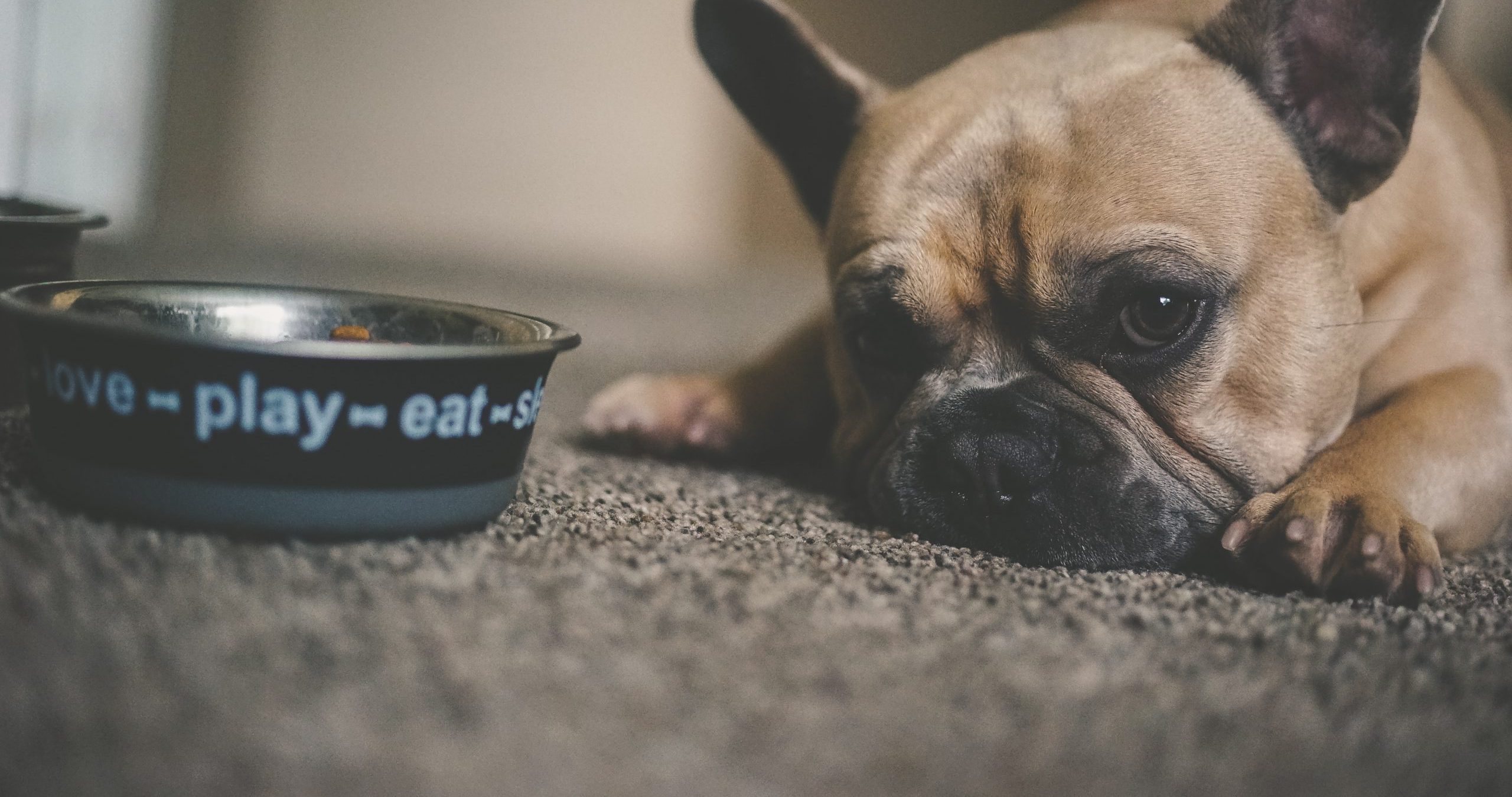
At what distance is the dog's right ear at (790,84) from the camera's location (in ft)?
4.05

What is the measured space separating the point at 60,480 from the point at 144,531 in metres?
0.09

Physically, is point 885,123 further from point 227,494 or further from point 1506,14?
point 1506,14

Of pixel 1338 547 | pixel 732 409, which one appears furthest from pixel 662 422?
pixel 1338 547

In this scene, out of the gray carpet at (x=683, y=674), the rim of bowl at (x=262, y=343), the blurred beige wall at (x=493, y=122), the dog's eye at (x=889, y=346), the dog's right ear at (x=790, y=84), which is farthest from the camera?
the blurred beige wall at (x=493, y=122)

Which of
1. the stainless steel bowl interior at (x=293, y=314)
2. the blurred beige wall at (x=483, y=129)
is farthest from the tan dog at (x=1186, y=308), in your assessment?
the blurred beige wall at (x=483, y=129)

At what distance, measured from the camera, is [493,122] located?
155 inches

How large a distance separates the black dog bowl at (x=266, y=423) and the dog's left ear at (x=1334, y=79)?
685 mm

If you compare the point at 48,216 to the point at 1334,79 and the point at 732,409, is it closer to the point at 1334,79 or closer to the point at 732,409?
the point at 732,409

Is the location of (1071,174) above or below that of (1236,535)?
above

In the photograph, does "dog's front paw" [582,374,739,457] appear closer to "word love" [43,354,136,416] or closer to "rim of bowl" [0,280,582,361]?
"rim of bowl" [0,280,582,361]

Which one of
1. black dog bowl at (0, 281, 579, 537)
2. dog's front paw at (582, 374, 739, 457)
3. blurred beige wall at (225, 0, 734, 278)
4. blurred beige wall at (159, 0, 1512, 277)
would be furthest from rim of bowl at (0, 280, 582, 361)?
blurred beige wall at (225, 0, 734, 278)

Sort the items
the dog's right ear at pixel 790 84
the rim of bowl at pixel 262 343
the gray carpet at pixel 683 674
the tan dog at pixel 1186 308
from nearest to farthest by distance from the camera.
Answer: the gray carpet at pixel 683 674 < the rim of bowl at pixel 262 343 < the tan dog at pixel 1186 308 < the dog's right ear at pixel 790 84

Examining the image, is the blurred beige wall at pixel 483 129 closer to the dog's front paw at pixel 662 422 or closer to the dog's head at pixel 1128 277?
the dog's front paw at pixel 662 422

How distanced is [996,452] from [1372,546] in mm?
273
